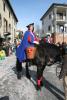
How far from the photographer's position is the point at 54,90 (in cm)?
726

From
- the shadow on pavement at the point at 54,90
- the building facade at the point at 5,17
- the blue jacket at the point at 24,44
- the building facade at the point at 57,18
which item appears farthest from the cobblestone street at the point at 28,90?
the building facade at the point at 57,18

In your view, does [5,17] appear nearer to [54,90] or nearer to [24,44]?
[24,44]

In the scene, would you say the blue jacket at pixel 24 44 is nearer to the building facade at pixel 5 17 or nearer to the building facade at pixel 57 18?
the building facade at pixel 5 17

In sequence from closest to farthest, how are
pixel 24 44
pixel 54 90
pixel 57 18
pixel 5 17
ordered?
pixel 54 90 < pixel 24 44 < pixel 5 17 < pixel 57 18

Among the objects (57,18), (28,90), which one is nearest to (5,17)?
(57,18)

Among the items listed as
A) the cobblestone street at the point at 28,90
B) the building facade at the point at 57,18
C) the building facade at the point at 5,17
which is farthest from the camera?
the building facade at the point at 57,18

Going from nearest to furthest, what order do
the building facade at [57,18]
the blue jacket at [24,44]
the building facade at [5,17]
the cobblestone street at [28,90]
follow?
the cobblestone street at [28,90], the blue jacket at [24,44], the building facade at [5,17], the building facade at [57,18]

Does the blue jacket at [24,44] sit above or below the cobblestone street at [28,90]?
above

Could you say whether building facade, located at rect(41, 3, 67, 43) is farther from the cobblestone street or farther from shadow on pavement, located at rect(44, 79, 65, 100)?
shadow on pavement, located at rect(44, 79, 65, 100)

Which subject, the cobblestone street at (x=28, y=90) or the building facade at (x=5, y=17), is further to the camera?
the building facade at (x=5, y=17)

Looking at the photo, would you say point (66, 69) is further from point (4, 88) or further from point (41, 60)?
point (4, 88)

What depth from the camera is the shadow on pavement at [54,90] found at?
21.5 feet

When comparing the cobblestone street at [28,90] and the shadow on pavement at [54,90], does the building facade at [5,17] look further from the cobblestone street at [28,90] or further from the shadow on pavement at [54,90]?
the shadow on pavement at [54,90]

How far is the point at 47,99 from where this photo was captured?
6277mm
